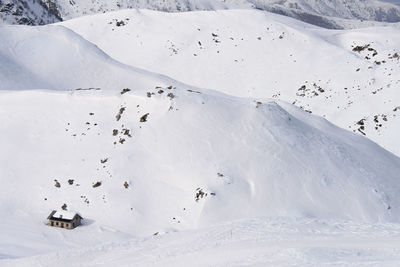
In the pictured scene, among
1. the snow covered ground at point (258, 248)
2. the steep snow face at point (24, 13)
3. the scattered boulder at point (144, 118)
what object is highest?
the snow covered ground at point (258, 248)

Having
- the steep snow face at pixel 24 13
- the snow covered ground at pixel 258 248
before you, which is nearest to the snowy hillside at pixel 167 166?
the snow covered ground at pixel 258 248

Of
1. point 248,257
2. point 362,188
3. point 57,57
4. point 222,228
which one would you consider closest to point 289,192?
point 362,188

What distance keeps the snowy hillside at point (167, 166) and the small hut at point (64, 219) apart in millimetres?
445

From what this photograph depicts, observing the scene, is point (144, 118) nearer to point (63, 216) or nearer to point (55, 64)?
point (63, 216)

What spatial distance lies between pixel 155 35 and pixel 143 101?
34209mm

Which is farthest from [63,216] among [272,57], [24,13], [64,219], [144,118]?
[24,13]

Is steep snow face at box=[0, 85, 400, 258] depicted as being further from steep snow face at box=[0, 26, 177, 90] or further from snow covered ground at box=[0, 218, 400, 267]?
steep snow face at box=[0, 26, 177, 90]

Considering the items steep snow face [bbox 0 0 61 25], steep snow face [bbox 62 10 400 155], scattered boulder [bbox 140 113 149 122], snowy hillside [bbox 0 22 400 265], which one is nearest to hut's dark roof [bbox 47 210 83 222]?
snowy hillside [bbox 0 22 400 265]

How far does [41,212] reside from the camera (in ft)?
93.0

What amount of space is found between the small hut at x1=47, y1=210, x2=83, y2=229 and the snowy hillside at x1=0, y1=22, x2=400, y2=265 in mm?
445

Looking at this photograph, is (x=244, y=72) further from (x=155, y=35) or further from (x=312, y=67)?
(x=155, y=35)

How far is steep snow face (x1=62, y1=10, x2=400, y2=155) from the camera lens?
47.5 m

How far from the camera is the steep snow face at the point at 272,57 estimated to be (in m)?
47.5

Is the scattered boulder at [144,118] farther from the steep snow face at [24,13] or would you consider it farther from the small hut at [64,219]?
the steep snow face at [24,13]
